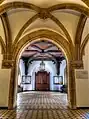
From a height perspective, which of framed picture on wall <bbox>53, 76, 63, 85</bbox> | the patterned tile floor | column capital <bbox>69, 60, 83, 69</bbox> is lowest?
the patterned tile floor

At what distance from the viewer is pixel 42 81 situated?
20.9m

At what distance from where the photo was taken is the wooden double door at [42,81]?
20641 millimetres

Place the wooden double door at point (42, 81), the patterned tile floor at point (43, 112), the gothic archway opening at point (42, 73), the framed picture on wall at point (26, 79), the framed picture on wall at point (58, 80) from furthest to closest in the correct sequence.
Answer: the wooden double door at point (42, 81) → the framed picture on wall at point (58, 80) → the framed picture on wall at point (26, 79) → the gothic archway opening at point (42, 73) → the patterned tile floor at point (43, 112)

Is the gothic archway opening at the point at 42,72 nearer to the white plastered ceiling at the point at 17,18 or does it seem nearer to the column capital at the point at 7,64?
the column capital at the point at 7,64

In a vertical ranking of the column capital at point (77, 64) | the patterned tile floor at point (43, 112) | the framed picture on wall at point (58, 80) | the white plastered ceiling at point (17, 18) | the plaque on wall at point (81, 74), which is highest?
the white plastered ceiling at point (17, 18)

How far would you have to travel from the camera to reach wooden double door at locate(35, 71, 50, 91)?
2064cm

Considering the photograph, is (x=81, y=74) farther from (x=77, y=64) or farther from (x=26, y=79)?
(x=26, y=79)

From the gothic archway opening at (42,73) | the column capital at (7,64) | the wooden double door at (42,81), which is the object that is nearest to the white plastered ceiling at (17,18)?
the column capital at (7,64)

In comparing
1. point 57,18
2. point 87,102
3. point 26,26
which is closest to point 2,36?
point 26,26

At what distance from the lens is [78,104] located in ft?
23.0

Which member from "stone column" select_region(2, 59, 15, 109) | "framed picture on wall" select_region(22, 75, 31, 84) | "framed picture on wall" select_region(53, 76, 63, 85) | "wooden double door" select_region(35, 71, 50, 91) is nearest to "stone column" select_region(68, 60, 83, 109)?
"stone column" select_region(2, 59, 15, 109)

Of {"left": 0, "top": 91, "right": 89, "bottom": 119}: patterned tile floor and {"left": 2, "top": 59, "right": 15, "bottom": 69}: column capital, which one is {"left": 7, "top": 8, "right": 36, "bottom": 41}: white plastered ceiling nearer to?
{"left": 2, "top": 59, "right": 15, "bottom": 69}: column capital

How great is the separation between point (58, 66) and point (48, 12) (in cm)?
1348

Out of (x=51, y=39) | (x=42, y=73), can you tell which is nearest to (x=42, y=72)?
(x=42, y=73)
